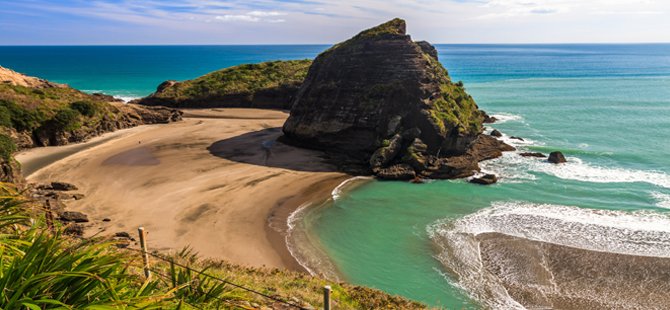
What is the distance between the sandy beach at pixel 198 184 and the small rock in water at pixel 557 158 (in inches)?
866

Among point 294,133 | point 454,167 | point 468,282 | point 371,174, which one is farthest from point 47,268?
point 294,133

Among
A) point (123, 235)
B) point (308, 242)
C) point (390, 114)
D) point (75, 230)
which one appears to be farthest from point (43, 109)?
point (308, 242)

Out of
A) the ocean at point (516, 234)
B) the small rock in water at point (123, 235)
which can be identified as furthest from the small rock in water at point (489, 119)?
the small rock in water at point (123, 235)

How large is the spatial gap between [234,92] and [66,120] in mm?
31860

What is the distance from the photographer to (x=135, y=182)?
3338cm

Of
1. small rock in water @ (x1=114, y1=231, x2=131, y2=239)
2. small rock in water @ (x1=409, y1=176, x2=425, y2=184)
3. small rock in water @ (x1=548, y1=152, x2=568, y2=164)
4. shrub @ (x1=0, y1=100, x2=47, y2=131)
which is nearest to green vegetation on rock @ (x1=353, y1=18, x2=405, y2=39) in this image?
small rock in water @ (x1=409, y1=176, x2=425, y2=184)

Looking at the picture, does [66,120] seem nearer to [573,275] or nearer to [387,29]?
[387,29]

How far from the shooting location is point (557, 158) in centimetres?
4162

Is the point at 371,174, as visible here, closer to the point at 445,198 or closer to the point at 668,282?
the point at 445,198

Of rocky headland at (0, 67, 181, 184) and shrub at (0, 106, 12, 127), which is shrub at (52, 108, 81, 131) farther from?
shrub at (0, 106, 12, 127)

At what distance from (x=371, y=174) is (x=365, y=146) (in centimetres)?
467

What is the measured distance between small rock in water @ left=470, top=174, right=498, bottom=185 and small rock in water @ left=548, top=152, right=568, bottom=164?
32.2 feet

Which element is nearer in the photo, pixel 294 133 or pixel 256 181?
pixel 256 181

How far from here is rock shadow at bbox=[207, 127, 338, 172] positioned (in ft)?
128
